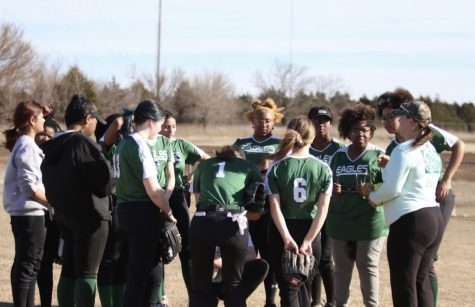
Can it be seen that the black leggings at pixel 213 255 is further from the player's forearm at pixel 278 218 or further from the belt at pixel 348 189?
the belt at pixel 348 189

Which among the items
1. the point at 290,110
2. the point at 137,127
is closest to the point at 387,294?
the point at 137,127

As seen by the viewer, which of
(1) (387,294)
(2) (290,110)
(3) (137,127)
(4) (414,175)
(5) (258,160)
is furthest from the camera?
(2) (290,110)

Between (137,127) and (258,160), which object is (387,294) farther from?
(137,127)

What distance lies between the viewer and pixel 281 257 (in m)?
6.36

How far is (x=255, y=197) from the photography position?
6.28 m

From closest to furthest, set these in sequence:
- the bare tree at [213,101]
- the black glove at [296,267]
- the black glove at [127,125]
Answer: the black glove at [296,267], the black glove at [127,125], the bare tree at [213,101]

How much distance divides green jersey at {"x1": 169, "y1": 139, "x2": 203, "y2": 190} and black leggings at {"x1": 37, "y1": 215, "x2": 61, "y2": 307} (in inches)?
48.4

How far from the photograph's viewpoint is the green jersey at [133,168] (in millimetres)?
6266

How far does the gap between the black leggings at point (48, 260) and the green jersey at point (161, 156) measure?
1.20 meters

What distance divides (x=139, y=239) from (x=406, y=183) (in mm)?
2138

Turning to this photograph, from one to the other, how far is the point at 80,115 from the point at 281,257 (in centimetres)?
205

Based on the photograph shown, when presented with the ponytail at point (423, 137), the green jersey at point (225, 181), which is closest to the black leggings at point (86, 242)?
the green jersey at point (225, 181)

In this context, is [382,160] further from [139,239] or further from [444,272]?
[444,272]

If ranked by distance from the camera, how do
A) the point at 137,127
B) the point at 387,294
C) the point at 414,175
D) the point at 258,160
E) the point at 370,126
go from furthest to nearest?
1. the point at 387,294
2. the point at 258,160
3. the point at 370,126
4. the point at 137,127
5. the point at 414,175
